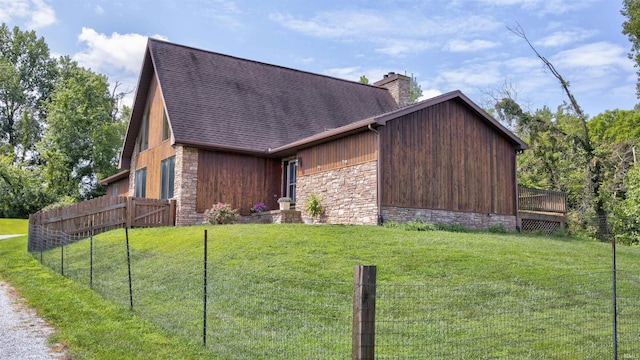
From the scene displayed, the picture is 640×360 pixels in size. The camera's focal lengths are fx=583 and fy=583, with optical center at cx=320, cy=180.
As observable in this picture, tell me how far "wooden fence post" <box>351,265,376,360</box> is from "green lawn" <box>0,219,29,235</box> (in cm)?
2888

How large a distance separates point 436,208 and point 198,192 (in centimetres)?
817

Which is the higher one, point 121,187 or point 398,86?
point 398,86

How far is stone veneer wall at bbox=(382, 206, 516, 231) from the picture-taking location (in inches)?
650

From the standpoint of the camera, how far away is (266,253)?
1141 cm

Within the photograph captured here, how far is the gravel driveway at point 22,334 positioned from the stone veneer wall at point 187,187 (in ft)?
31.8

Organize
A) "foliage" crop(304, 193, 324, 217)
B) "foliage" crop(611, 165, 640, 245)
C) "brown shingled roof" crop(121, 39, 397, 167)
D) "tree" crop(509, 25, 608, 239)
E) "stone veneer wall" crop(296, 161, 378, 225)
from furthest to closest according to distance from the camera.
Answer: "tree" crop(509, 25, 608, 239) < "brown shingled roof" crop(121, 39, 397, 167) < "foliage" crop(611, 165, 640, 245) < "foliage" crop(304, 193, 324, 217) < "stone veneer wall" crop(296, 161, 378, 225)

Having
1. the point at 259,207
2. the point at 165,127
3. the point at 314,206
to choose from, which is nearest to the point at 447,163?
the point at 314,206

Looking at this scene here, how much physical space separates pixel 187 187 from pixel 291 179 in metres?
3.73

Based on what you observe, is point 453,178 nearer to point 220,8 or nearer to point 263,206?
point 263,206

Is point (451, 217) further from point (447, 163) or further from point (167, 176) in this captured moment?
point (167, 176)

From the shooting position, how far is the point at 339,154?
707 inches

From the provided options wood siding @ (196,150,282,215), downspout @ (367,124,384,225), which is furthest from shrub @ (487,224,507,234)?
wood siding @ (196,150,282,215)

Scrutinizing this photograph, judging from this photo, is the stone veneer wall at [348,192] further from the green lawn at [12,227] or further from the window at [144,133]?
the green lawn at [12,227]

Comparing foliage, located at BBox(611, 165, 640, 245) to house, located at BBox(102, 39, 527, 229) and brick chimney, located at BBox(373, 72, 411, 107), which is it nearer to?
house, located at BBox(102, 39, 527, 229)
